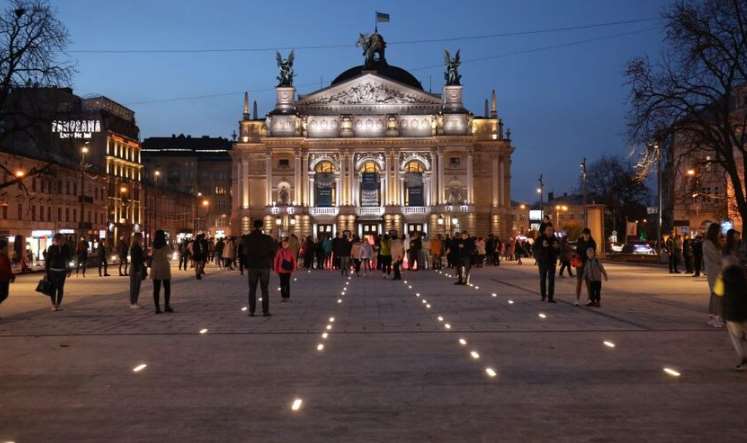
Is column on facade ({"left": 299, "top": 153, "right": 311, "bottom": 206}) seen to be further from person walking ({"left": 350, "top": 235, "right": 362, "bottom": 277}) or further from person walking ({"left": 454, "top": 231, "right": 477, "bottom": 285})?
person walking ({"left": 454, "top": 231, "right": 477, "bottom": 285})

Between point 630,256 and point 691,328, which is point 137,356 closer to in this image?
A: point 691,328

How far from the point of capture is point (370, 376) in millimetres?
10688

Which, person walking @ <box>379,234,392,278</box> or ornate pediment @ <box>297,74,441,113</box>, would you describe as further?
ornate pediment @ <box>297,74,441,113</box>

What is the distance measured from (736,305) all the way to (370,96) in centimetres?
8846

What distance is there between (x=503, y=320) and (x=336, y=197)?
80.2m

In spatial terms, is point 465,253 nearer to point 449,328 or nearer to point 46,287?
point 449,328

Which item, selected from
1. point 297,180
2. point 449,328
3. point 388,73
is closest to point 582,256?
point 449,328

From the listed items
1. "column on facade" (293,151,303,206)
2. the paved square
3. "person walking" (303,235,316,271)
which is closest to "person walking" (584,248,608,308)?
the paved square

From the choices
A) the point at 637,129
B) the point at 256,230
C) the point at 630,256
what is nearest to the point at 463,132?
the point at 630,256

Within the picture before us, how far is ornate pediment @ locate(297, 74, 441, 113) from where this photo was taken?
A: 97.6m

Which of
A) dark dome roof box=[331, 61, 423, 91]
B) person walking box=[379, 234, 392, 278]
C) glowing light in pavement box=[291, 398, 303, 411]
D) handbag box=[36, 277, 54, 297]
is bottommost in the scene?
glowing light in pavement box=[291, 398, 303, 411]

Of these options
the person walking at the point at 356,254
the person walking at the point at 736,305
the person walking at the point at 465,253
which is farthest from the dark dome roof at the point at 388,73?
the person walking at the point at 736,305

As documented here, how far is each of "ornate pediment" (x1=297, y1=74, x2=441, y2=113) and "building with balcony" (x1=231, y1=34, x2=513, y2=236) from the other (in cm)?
11

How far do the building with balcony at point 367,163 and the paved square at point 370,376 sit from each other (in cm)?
7597
